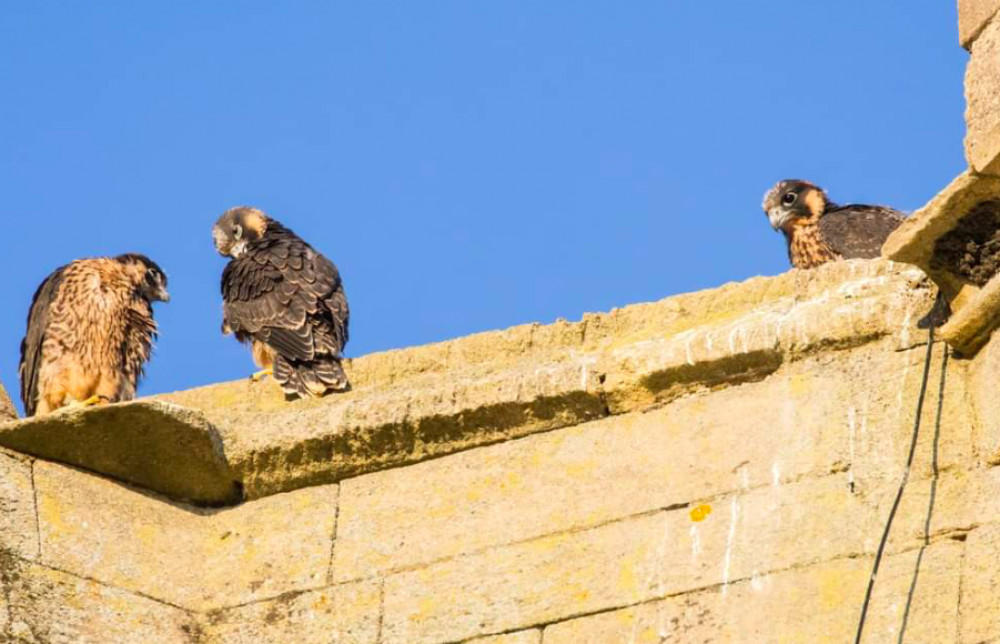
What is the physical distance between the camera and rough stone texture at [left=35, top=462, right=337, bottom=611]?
6008 mm

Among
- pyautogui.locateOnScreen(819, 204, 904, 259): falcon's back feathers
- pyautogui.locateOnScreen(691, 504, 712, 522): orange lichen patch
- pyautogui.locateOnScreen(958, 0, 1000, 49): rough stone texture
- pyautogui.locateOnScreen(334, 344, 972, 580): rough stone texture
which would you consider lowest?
pyautogui.locateOnScreen(691, 504, 712, 522): orange lichen patch

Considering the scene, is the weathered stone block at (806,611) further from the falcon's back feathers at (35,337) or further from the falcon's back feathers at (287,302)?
the falcon's back feathers at (35,337)

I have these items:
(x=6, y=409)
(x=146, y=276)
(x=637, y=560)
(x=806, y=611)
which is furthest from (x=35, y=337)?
(x=806, y=611)

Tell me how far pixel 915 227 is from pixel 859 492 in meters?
0.67

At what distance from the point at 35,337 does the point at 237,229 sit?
2771 millimetres

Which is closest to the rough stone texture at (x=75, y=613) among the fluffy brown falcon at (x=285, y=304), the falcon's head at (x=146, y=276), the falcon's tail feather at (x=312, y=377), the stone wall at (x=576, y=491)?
the stone wall at (x=576, y=491)

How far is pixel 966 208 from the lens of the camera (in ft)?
17.4

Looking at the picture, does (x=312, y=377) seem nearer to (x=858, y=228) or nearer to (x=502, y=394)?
(x=502, y=394)

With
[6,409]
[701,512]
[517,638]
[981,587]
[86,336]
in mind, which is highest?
[86,336]

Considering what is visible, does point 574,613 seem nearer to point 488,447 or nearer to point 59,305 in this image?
point 488,447

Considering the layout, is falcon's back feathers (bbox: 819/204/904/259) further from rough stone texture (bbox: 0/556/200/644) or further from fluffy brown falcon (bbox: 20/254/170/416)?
rough stone texture (bbox: 0/556/200/644)

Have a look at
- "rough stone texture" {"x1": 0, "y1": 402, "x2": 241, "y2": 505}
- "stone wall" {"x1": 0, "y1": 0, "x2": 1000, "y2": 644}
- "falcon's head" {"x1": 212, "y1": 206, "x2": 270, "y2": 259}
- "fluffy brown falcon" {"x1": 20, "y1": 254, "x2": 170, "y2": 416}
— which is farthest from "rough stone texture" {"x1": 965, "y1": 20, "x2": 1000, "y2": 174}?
"falcon's head" {"x1": 212, "y1": 206, "x2": 270, "y2": 259}

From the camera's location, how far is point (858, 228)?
9727 millimetres

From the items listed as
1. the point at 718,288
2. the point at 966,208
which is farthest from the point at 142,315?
the point at 966,208
